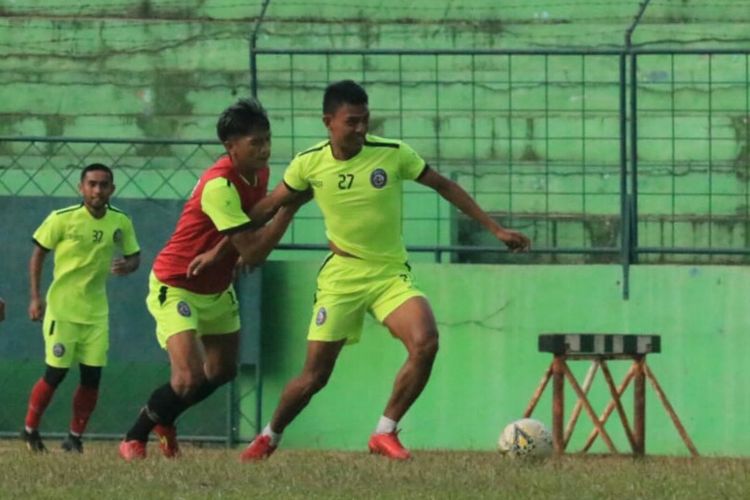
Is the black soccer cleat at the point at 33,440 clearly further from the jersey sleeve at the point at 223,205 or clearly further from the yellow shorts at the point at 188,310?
the jersey sleeve at the point at 223,205

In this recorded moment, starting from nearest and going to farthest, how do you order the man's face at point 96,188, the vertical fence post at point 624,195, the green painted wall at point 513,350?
the man's face at point 96,188 → the green painted wall at point 513,350 → the vertical fence post at point 624,195

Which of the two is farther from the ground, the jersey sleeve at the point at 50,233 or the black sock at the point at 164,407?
the jersey sleeve at the point at 50,233

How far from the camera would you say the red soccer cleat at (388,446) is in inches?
396

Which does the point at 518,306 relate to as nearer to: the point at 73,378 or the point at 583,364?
the point at 583,364

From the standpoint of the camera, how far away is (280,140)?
15789 mm

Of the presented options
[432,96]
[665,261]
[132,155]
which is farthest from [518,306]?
[132,155]

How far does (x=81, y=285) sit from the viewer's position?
13.0 metres

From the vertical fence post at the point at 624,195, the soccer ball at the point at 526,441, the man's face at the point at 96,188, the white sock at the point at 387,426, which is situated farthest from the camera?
the vertical fence post at the point at 624,195

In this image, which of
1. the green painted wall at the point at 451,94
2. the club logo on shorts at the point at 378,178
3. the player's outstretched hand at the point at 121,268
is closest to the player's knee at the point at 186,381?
the club logo on shorts at the point at 378,178

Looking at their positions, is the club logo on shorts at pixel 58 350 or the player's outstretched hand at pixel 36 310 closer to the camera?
the player's outstretched hand at pixel 36 310

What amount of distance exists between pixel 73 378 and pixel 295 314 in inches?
77.3

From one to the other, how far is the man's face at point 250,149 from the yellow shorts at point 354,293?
711mm

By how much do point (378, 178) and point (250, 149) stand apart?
727 mm

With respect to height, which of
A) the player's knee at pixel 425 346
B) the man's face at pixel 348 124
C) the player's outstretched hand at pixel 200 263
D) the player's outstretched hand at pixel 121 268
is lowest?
the player's knee at pixel 425 346
